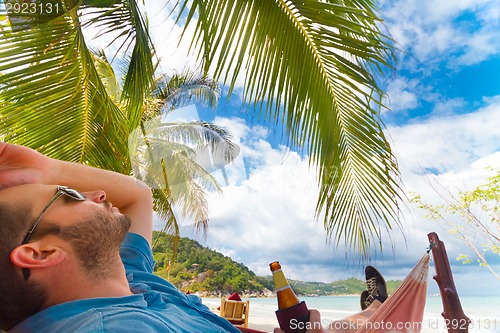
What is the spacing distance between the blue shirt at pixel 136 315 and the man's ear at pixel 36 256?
59 mm

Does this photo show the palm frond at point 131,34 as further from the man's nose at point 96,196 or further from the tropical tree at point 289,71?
the man's nose at point 96,196

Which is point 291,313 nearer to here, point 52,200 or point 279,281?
point 279,281

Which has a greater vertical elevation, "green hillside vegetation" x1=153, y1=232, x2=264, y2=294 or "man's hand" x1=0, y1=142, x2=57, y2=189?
"man's hand" x1=0, y1=142, x2=57, y2=189

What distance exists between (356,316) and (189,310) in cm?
73

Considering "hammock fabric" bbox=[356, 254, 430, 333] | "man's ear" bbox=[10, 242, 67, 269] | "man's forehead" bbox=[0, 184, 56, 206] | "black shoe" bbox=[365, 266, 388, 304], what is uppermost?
"man's forehead" bbox=[0, 184, 56, 206]

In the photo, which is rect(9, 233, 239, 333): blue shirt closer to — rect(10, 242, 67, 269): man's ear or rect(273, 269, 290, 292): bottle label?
rect(10, 242, 67, 269): man's ear

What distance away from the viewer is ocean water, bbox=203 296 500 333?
39.1 ft

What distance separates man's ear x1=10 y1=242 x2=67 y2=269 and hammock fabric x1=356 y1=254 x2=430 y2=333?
0.81 m

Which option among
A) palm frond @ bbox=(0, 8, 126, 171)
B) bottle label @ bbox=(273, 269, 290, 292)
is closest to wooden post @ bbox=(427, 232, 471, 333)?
bottle label @ bbox=(273, 269, 290, 292)

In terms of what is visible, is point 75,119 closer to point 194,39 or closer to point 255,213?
point 194,39

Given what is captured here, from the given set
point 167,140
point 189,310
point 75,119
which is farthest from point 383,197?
point 167,140

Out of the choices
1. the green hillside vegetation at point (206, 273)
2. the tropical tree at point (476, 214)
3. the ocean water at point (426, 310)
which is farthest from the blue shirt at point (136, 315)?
the green hillside vegetation at point (206, 273)

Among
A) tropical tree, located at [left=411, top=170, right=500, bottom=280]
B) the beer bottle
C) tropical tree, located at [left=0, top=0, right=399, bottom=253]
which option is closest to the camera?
the beer bottle

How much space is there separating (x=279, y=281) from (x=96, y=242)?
456 mm
